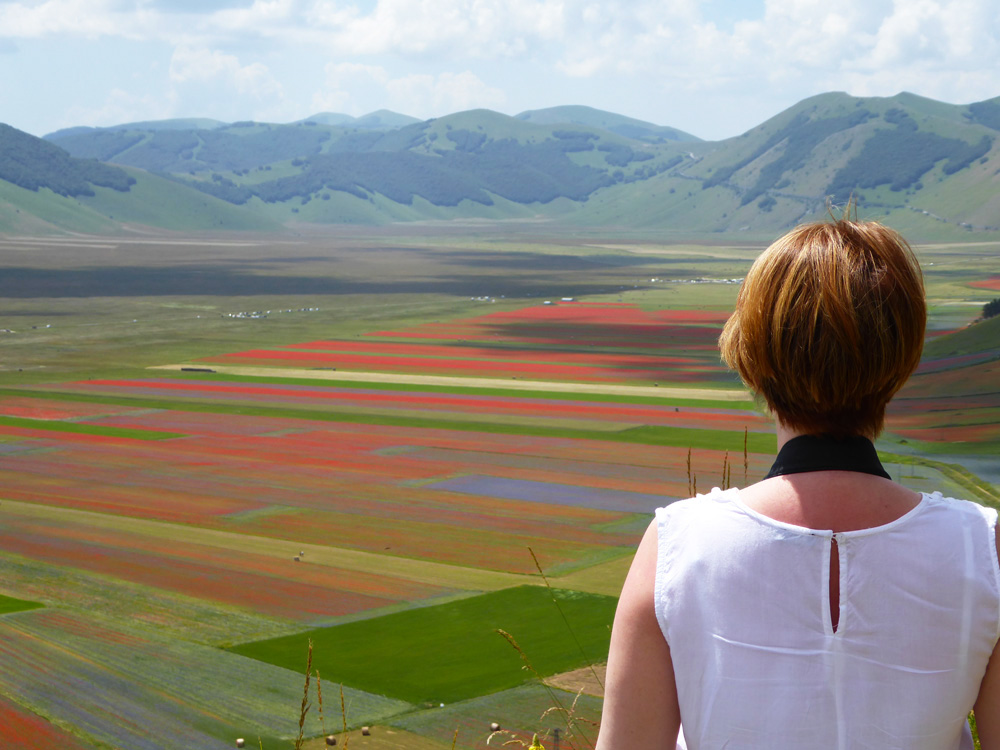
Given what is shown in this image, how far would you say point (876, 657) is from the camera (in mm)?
2463

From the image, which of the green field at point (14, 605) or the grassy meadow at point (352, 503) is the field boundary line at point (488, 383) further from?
the green field at point (14, 605)

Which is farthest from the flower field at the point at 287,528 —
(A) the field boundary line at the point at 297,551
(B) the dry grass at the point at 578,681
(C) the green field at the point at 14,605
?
(B) the dry grass at the point at 578,681

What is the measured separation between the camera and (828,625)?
2.45 metres

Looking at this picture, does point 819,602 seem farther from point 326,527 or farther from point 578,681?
point 326,527

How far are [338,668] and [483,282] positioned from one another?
409ft

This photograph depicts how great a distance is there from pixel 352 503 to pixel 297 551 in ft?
16.6

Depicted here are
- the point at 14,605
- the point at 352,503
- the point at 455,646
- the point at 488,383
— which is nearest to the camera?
the point at 455,646

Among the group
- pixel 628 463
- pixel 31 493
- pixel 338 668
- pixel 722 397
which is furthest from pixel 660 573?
pixel 722 397

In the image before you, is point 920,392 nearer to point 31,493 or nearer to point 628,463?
point 628,463

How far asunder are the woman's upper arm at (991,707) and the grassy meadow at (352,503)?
1671 millimetres

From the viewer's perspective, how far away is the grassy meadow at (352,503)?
17109mm

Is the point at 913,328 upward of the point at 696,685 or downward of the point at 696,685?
upward

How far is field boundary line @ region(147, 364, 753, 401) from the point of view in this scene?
54.7m

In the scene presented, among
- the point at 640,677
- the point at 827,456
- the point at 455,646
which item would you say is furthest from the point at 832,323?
the point at 455,646
